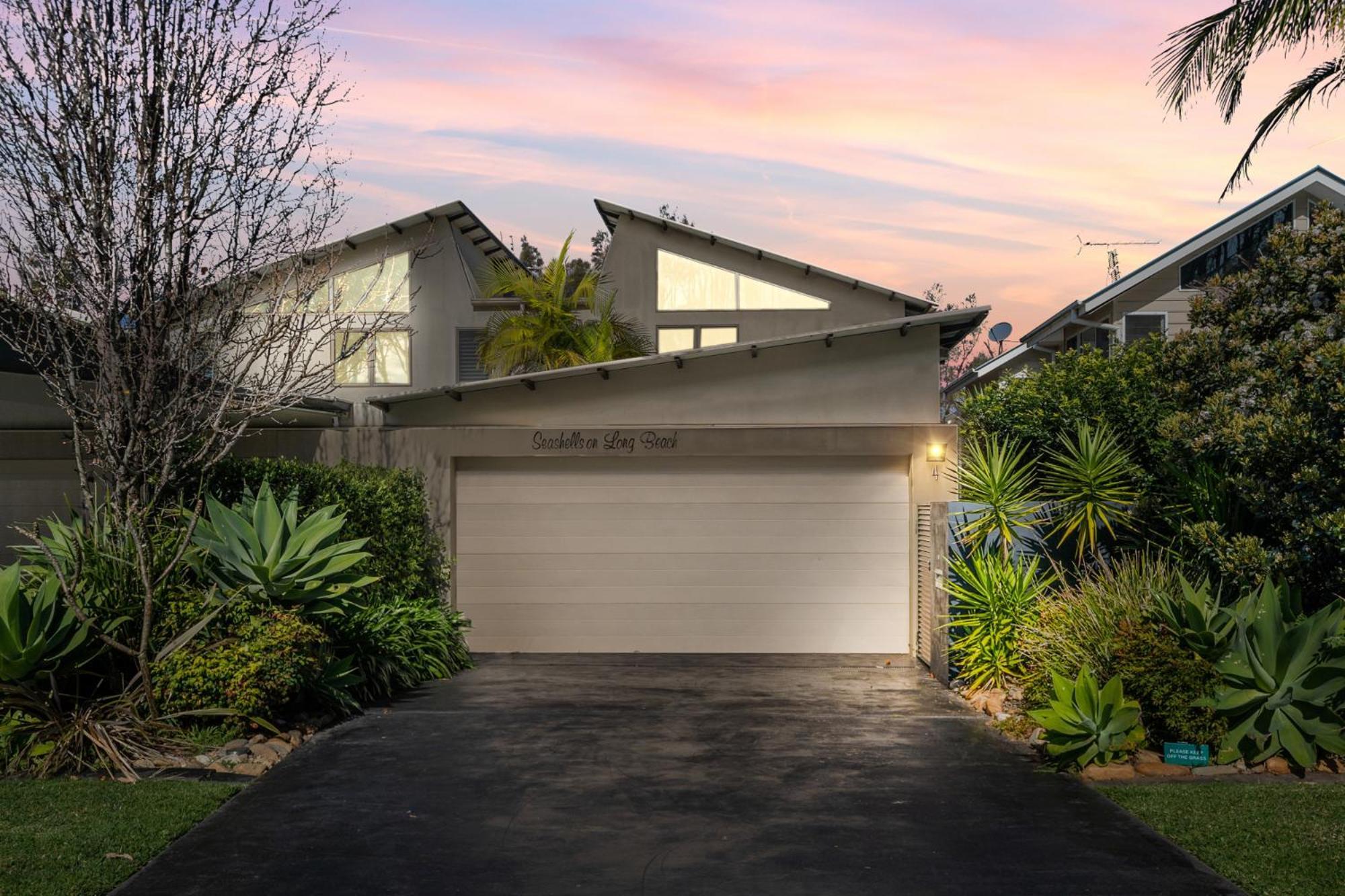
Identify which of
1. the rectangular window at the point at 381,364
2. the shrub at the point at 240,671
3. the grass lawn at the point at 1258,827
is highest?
the rectangular window at the point at 381,364

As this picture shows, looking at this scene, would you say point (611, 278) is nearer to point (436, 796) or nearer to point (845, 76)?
point (845, 76)

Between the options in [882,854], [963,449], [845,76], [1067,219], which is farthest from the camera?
[1067,219]

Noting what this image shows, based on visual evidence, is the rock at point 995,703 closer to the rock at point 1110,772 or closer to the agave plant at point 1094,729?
the agave plant at point 1094,729

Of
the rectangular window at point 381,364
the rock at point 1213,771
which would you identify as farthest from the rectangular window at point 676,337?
the rock at point 1213,771

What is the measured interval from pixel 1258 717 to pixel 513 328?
17.6 metres

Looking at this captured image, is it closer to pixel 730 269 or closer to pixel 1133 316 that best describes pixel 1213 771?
pixel 730 269

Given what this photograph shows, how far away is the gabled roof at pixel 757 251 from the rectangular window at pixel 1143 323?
159 inches

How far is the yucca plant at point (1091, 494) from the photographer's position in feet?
48.2

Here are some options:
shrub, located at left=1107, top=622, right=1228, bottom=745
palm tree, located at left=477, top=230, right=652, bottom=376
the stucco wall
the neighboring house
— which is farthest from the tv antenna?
shrub, located at left=1107, top=622, right=1228, bottom=745

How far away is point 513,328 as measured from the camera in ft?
82.5

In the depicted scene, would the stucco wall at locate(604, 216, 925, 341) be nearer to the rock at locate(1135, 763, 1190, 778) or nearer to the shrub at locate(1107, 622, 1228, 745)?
the shrub at locate(1107, 622, 1228, 745)

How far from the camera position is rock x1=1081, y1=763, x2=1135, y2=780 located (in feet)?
31.9

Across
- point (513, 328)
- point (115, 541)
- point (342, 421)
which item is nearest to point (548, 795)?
point (115, 541)

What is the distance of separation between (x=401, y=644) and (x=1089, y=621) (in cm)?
721
